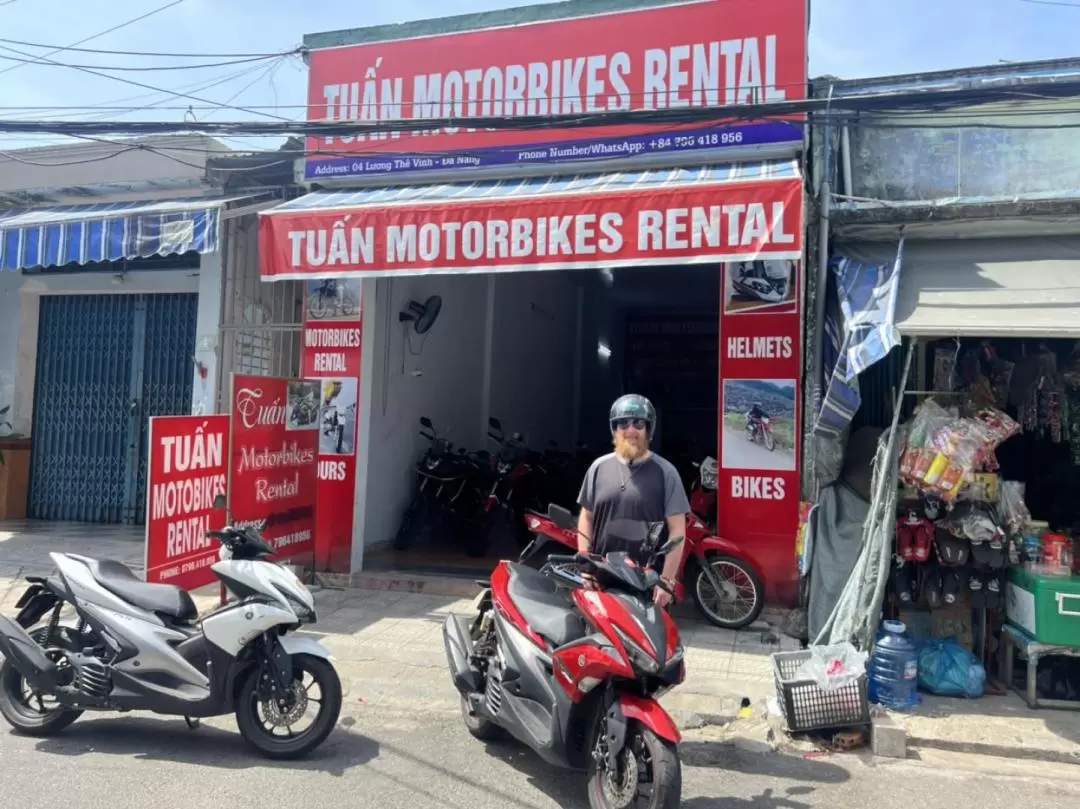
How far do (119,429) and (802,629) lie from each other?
799 cm

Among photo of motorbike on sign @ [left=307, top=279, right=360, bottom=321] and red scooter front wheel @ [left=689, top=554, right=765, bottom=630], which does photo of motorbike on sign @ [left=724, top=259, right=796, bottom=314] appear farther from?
photo of motorbike on sign @ [left=307, top=279, right=360, bottom=321]

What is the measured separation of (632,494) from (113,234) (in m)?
6.15

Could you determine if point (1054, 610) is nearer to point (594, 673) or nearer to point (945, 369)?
point (945, 369)

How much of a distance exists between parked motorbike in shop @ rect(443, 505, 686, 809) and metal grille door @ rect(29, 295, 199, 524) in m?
7.08

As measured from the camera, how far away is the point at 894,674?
4879mm

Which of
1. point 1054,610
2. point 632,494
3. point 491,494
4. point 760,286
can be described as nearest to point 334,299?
point 491,494

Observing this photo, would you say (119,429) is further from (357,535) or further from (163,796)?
(163,796)

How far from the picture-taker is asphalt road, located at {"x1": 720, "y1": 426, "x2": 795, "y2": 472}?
663 centimetres

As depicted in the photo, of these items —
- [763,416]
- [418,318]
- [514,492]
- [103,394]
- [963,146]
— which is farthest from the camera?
[103,394]

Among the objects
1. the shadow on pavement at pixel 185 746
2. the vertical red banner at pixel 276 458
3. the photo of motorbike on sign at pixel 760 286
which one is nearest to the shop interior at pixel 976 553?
the photo of motorbike on sign at pixel 760 286

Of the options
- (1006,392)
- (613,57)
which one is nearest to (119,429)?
(613,57)

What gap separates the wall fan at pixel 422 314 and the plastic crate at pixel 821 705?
5.76 m

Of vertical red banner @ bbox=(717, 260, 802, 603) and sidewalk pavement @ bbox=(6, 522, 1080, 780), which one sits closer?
sidewalk pavement @ bbox=(6, 522, 1080, 780)

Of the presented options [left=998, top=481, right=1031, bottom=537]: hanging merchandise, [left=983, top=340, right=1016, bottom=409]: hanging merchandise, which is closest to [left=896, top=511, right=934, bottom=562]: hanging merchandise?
[left=998, top=481, right=1031, bottom=537]: hanging merchandise
